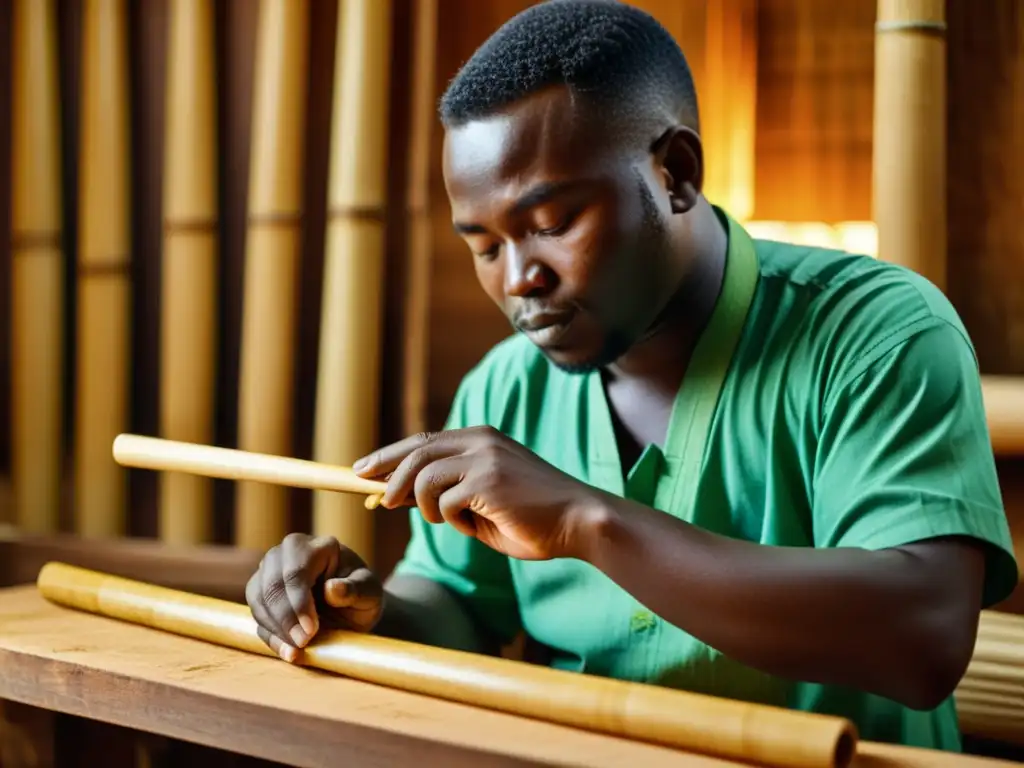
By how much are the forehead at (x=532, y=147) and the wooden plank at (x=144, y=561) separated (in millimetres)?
785

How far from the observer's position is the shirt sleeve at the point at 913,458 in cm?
98

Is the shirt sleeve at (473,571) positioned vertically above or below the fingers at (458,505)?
below

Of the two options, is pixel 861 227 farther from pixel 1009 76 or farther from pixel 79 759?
pixel 79 759

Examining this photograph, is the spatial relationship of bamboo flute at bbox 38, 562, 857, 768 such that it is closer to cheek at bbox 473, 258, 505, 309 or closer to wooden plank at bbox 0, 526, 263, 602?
cheek at bbox 473, 258, 505, 309

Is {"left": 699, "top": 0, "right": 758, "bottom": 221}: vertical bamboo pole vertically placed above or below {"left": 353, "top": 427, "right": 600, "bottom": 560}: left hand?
above

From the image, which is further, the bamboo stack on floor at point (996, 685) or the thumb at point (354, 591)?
the bamboo stack on floor at point (996, 685)

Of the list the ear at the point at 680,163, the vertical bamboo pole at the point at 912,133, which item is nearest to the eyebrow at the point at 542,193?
the ear at the point at 680,163

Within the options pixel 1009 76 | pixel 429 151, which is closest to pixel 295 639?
pixel 429 151

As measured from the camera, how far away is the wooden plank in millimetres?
1705

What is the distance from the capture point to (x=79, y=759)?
1.31 m

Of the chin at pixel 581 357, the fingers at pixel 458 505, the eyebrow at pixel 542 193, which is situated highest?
the eyebrow at pixel 542 193

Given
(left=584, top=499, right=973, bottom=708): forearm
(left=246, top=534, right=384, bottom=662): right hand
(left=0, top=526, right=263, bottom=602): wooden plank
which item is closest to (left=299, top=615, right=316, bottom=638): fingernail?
(left=246, top=534, right=384, bottom=662): right hand

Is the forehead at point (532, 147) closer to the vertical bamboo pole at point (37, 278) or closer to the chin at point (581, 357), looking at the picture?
the chin at point (581, 357)

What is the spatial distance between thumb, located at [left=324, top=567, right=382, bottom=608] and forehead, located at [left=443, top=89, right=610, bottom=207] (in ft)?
1.16
